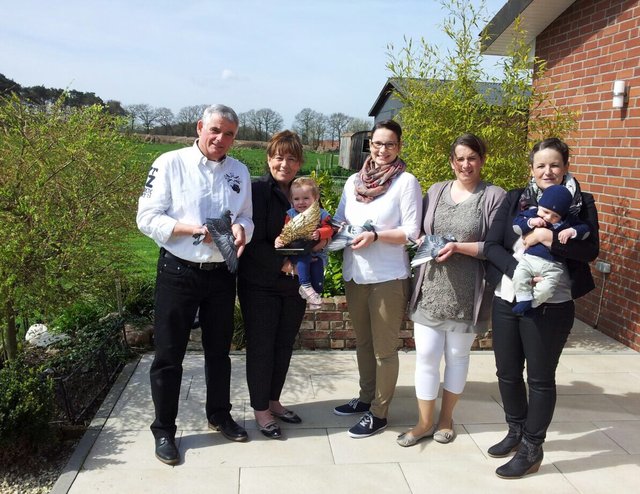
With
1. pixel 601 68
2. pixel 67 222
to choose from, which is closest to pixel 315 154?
pixel 601 68

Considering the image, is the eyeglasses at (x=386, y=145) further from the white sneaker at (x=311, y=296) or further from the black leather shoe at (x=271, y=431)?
the black leather shoe at (x=271, y=431)

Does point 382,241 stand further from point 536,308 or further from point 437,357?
point 536,308

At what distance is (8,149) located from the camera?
372cm

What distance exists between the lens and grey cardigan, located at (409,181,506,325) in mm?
3068

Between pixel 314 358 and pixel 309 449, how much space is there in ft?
→ 4.87

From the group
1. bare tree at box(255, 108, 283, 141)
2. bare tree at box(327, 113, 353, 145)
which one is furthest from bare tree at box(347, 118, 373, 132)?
bare tree at box(255, 108, 283, 141)

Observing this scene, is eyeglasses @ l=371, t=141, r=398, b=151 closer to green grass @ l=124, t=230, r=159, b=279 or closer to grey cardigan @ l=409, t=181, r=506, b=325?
grey cardigan @ l=409, t=181, r=506, b=325

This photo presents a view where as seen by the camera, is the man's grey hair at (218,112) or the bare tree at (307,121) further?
the bare tree at (307,121)

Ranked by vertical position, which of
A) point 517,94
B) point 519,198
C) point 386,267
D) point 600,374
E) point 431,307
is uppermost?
point 517,94

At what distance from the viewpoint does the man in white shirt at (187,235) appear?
293 centimetres

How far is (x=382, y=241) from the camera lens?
315 cm

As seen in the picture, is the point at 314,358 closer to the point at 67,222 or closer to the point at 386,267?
the point at 386,267

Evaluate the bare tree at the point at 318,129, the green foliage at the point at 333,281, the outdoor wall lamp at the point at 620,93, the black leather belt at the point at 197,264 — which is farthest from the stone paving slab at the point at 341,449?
the bare tree at the point at 318,129

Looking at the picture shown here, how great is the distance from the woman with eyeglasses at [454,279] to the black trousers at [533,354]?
0.19 meters
